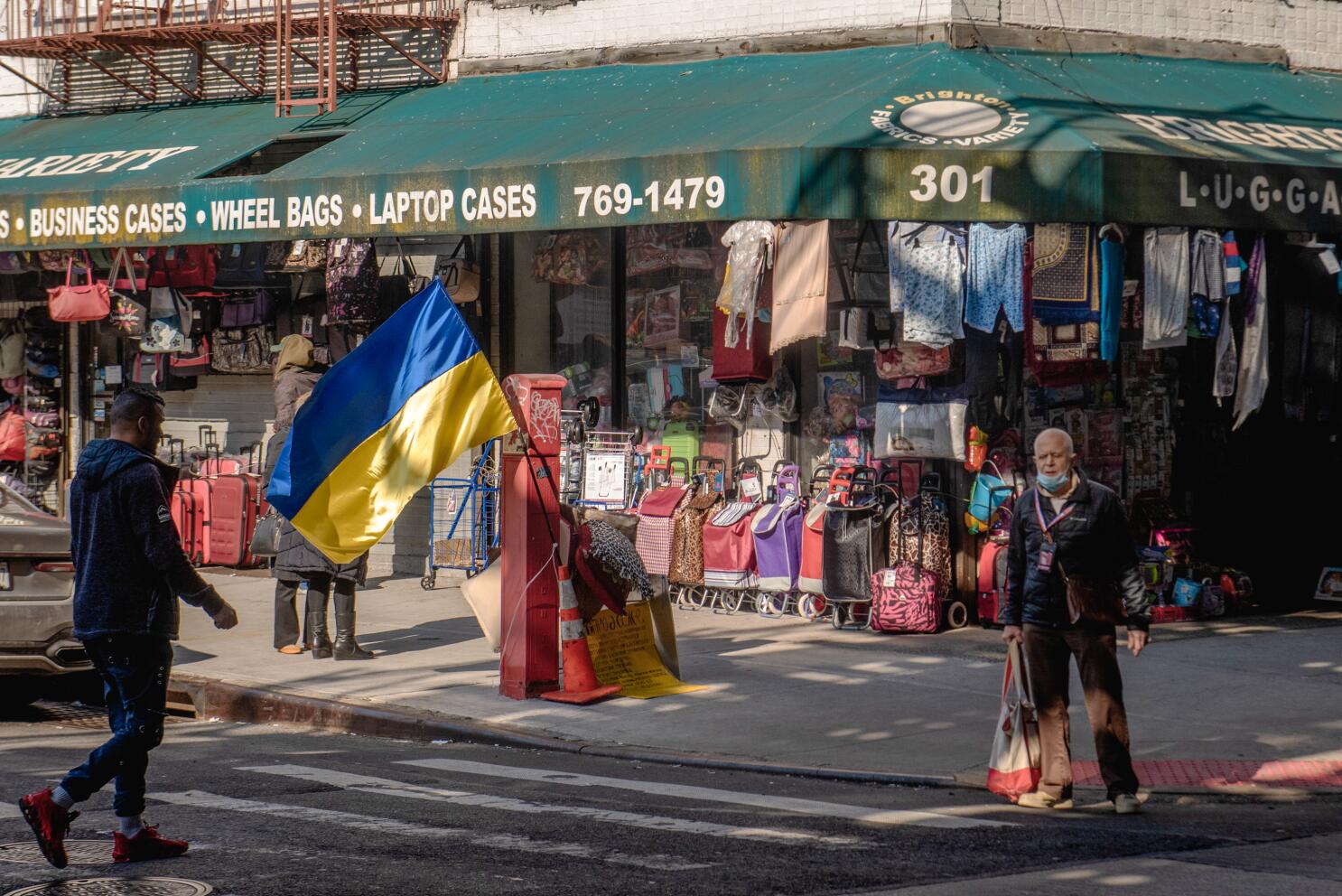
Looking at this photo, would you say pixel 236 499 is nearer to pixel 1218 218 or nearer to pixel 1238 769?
pixel 1218 218

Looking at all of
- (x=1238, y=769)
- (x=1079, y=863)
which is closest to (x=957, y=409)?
(x=1238, y=769)

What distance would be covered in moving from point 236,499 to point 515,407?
7338 millimetres

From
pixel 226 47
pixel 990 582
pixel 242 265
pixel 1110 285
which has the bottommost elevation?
pixel 990 582

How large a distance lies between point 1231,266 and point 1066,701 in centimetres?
590

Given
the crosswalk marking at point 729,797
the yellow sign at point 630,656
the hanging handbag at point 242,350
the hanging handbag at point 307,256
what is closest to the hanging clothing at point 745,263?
the yellow sign at point 630,656

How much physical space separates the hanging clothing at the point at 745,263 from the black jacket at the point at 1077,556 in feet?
17.1

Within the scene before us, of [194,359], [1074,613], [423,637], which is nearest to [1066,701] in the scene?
[1074,613]

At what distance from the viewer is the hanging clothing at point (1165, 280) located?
13211mm

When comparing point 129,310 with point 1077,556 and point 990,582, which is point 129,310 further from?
point 1077,556

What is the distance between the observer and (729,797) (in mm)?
8477

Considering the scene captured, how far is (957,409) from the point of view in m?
13.5

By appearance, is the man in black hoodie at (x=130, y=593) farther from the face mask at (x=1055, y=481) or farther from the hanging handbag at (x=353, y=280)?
the hanging handbag at (x=353, y=280)

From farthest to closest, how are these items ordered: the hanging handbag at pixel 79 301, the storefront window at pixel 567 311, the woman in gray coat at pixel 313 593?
the hanging handbag at pixel 79 301
the storefront window at pixel 567 311
the woman in gray coat at pixel 313 593

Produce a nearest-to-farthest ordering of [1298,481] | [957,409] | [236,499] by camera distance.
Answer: [957,409] → [1298,481] → [236,499]
